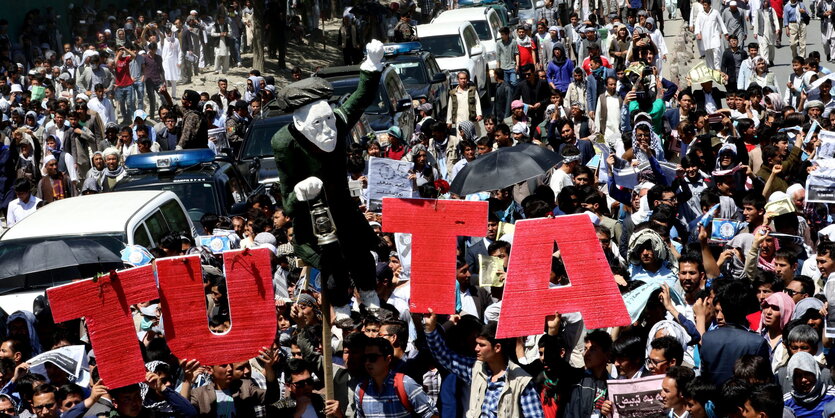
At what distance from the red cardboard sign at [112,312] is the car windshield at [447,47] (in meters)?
18.6

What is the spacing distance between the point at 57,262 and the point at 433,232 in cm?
525

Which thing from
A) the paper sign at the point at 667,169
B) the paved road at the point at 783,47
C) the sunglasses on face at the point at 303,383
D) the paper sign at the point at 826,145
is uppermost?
the paper sign at the point at 826,145

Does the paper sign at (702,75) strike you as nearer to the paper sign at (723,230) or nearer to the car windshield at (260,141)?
the car windshield at (260,141)

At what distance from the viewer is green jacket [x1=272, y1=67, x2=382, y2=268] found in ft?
27.4

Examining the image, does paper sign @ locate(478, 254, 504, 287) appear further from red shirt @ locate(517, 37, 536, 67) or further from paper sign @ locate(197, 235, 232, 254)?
red shirt @ locate(517, 37, 536, 67)

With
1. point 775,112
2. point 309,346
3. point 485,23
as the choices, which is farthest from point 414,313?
point 485,23

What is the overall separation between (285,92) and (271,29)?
84.4ft

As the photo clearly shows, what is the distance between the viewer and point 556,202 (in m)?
13.3

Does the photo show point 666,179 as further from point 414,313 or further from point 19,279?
point 19,279

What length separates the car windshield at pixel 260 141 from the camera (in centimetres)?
1789

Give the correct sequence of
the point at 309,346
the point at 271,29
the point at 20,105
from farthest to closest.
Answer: the point at 271,29
the point at 20,105
the point at 309,346

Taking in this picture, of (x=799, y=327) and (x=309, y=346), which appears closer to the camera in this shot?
(x=799, y=327)

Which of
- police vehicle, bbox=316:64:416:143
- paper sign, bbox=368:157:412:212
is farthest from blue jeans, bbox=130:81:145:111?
paper sign, bbox=368:157:412:212

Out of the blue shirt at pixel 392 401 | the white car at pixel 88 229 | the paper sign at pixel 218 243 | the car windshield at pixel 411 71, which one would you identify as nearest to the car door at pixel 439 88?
the car windshield at pixel 411 71
